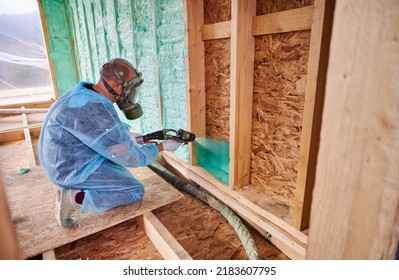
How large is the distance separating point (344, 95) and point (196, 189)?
2.00 m

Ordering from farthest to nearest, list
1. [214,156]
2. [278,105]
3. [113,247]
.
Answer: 1. [214,156]
2. [113,247]
3. [278,105]

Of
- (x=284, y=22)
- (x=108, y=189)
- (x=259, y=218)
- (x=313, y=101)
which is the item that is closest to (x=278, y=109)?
(x=313, y=101)

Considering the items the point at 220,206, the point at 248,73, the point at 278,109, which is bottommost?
the point at 220,206

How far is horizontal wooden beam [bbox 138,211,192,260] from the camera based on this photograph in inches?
60.4

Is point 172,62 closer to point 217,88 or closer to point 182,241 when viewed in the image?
point 217,88

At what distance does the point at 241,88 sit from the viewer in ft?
5.63

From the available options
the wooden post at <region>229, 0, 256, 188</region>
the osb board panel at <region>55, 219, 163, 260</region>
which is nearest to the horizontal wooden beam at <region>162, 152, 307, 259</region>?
the wooden post at <region>229, 0, 256, 188</region>

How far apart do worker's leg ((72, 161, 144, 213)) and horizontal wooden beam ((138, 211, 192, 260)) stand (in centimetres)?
22

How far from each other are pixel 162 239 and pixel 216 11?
1755 millimetres

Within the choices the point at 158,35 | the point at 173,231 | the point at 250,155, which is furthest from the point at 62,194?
the point at 158,35

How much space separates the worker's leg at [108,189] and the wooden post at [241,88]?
32.9 inches

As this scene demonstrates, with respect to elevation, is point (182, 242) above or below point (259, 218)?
below

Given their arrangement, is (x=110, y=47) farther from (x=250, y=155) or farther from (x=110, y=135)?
(x=250, y=155)

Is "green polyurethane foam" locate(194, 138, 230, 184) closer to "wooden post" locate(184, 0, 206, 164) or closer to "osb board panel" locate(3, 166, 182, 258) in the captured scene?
"wooden post" locate(184, 0, 206, 164)
